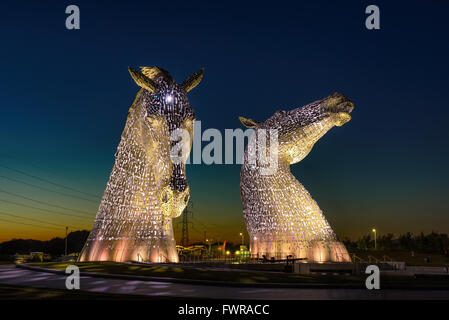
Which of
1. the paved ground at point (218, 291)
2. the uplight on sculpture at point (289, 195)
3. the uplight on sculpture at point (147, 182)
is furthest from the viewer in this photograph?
the uplight on sculpture at point (289, 195)

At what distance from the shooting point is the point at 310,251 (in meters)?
21.4

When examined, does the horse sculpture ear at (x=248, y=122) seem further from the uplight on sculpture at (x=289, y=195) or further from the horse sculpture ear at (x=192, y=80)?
the horse sculpture ear at (x=192, y=80)

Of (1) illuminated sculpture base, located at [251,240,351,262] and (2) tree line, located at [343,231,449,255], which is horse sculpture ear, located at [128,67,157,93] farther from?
(2) tree line, located at [343,231,449,255]

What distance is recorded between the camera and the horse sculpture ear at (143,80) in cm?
1666

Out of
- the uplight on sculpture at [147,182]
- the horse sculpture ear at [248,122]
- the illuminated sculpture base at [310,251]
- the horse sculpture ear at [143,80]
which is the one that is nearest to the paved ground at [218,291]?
the uplight on sculpture at [147,182]

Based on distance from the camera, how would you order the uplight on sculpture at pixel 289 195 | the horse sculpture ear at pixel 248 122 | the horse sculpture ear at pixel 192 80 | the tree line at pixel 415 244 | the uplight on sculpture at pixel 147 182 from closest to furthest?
the uplight on sculpture at pixel 147 182
the horse sculpture ear at pixel 192 80
the uplight on sculpture at pixel 289 195
the horse sculpture ear at pixel 248 122
the tree line at pixel 415 244

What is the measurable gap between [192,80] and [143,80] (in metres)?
2.37

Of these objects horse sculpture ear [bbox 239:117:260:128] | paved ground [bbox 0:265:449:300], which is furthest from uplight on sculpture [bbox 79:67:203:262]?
horse sculpture ear [bbox 239:117:260:128]

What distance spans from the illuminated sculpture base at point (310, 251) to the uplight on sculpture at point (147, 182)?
21.4ft

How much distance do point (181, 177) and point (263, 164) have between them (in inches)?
326

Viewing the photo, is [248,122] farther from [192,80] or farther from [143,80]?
[143,80]

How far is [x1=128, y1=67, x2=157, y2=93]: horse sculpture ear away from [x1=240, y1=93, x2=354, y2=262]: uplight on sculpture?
8.48 metres
